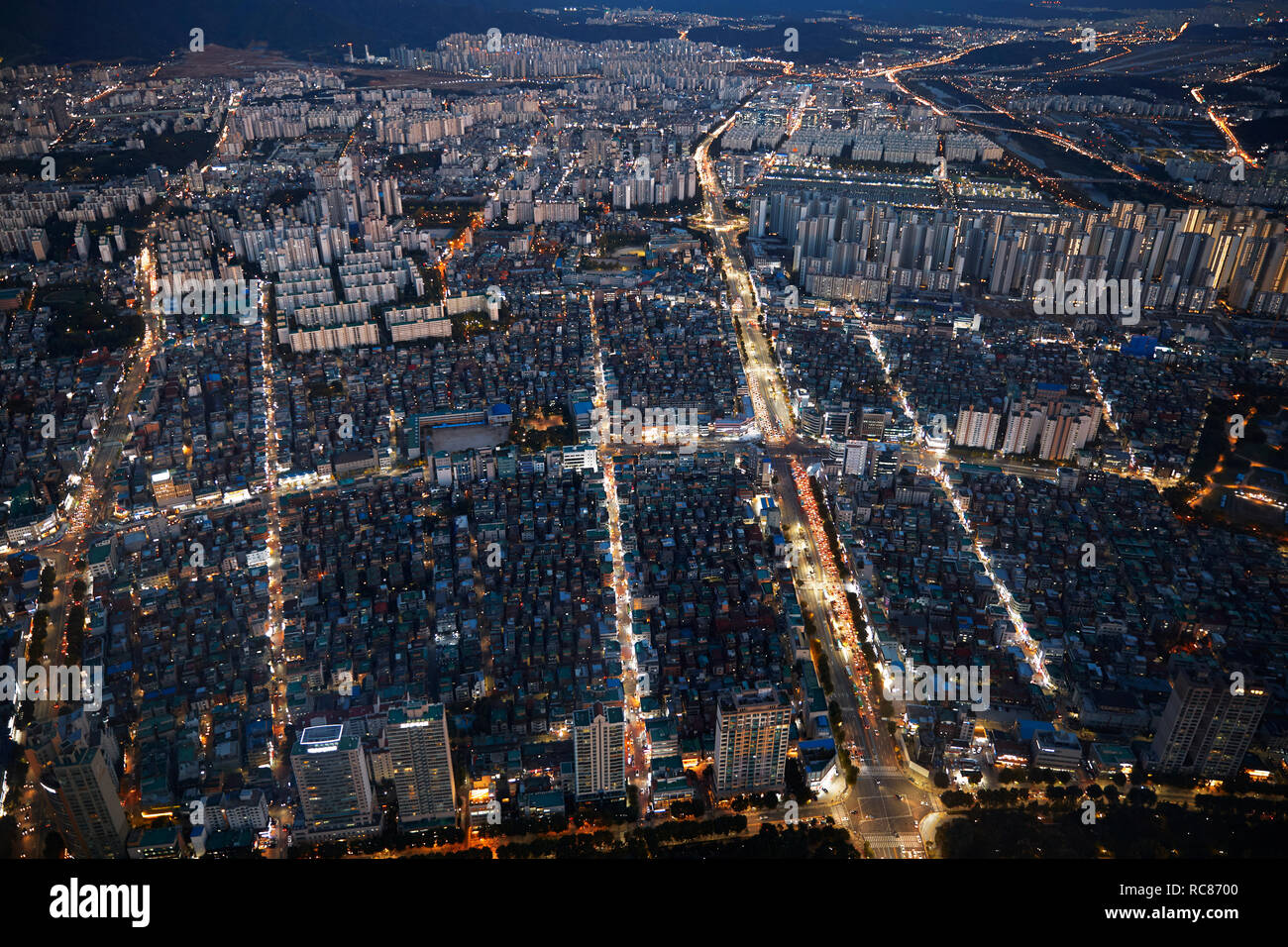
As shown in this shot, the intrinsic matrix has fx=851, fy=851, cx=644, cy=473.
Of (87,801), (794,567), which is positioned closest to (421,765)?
(87,801)

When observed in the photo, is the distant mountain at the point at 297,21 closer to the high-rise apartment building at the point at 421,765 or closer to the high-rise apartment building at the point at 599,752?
the high-rise apartment building at the point at 421,765

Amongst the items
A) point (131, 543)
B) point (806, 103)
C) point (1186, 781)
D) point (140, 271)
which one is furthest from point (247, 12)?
point (1186, 781)

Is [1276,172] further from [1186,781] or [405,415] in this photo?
[405,415]

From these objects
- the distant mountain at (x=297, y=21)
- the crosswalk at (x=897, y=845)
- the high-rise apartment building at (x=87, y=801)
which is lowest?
the crosswalk at (x=897, y=845)

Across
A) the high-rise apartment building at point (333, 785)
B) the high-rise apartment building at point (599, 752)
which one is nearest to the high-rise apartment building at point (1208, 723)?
the high-rise apartment building at point (599, 752)

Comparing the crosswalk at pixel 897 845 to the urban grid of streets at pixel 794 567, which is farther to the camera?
the urban grid of streets at pixel 794 567

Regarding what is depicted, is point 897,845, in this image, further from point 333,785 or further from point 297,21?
point 297,21
